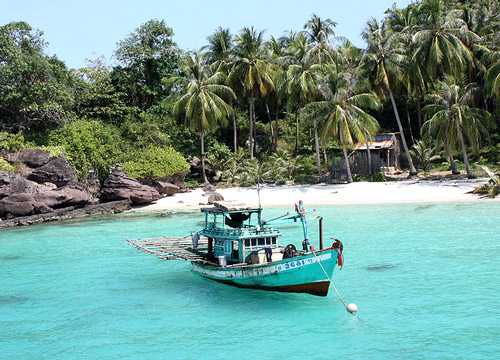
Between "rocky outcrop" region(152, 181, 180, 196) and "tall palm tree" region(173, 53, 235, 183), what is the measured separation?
4572mm

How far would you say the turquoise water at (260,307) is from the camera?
1239cm

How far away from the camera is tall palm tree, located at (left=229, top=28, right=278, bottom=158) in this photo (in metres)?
47.2

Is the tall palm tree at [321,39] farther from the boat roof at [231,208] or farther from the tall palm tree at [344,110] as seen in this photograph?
the boat roof at [231,208]

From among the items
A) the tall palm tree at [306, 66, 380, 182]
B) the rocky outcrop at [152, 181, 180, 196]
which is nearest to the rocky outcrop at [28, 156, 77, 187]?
the rocky outcrop at [152, 181, 180, 196]

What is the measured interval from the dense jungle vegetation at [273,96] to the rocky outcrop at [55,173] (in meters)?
1.52

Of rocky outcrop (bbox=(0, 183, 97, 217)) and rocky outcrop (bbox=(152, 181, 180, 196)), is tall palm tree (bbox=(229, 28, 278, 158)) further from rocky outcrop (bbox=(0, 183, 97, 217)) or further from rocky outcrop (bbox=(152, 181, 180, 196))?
rocky outcrop (bbox=(0, 183, 97, 217))

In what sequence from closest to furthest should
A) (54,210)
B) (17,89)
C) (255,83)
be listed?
1. (54,210)
2. (17,89)
3. (255,83)

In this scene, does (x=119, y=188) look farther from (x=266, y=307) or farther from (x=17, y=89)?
(x=266, y=307)

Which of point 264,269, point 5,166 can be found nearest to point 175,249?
point 264,269

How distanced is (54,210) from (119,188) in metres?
5.62

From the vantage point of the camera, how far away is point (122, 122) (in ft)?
172

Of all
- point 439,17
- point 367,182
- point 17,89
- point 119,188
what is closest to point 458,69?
point 439,17

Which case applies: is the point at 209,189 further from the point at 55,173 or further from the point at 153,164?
the point at 55,173

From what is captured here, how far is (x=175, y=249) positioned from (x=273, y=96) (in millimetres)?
34554
